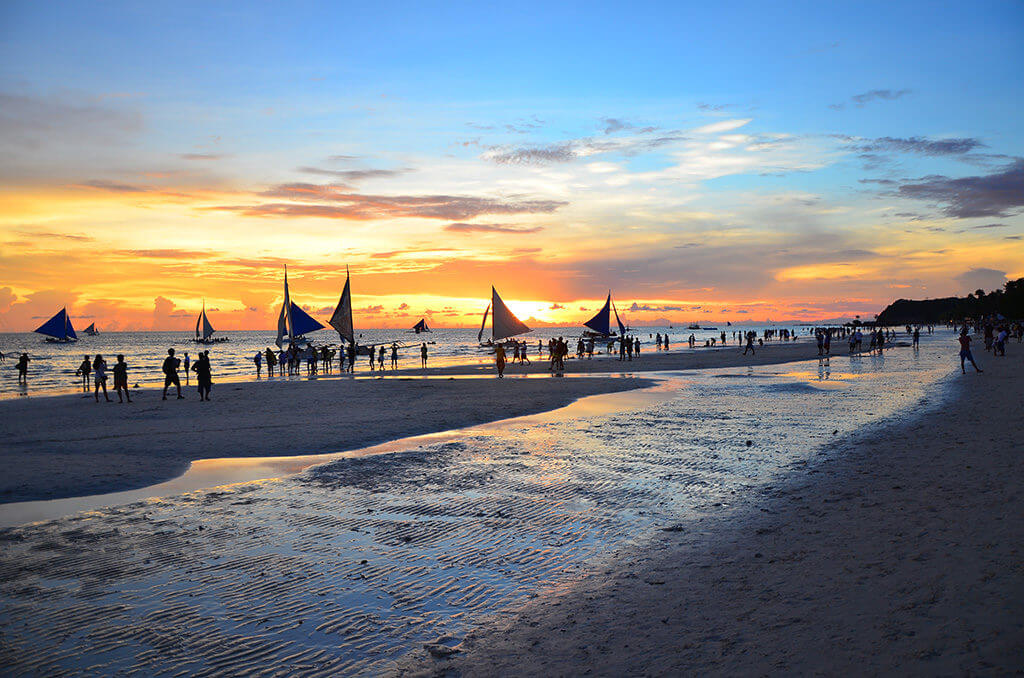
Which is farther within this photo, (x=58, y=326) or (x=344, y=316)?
(x=58, y=326)

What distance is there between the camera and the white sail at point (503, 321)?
2675 inches

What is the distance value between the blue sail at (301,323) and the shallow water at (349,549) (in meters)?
45.5

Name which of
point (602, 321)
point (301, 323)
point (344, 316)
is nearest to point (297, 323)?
point (301, 323)

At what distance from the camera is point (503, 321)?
69188 mm

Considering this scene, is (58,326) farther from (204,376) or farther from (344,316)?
(204,376)

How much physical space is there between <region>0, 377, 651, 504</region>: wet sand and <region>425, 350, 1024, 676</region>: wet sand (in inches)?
335

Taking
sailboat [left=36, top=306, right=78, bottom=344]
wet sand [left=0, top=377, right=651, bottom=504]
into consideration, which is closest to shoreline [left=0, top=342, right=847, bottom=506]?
wet sand [left=0, top=377, right=651, bottom=504]

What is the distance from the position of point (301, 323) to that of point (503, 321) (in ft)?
72.1

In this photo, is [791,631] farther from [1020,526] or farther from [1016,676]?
[1020,526]

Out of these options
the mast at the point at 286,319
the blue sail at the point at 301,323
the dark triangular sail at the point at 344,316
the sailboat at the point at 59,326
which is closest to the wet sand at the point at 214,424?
the dark triangular sail at the point at 344,316

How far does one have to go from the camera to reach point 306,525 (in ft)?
26.5

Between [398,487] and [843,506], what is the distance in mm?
6429

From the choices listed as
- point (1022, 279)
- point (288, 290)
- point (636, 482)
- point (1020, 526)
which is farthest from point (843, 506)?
point (1022, 279)

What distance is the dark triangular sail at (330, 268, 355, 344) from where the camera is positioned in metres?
48.6
